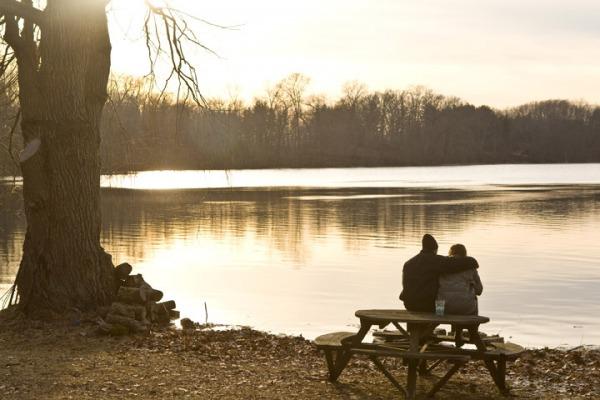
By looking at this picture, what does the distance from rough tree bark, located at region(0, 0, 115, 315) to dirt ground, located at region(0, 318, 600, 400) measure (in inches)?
27.9

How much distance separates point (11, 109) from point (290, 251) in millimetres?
11688

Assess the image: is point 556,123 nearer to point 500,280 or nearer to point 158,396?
point 500,280

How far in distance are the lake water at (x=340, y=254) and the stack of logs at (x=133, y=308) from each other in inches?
106

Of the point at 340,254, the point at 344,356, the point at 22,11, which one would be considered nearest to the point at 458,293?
the point at 344,356

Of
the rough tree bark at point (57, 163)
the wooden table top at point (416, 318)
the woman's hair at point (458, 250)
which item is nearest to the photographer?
the wooden table top at point (416, 318)

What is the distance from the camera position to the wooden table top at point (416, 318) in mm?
8430

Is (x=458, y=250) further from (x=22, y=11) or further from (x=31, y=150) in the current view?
(x=22, y=11)

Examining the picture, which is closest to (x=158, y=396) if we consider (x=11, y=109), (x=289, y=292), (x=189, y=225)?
(x=289, y=292)

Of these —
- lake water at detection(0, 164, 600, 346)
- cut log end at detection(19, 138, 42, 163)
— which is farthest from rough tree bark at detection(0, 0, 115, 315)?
lake water at detection(0, 164, 600, 346)

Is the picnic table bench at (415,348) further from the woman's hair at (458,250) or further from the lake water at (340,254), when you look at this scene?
the lake water at (340,254)

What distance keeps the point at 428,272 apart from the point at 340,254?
2071 centimetres

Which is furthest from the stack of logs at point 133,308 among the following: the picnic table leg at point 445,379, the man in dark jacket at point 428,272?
the picnic table leg at point 445,379

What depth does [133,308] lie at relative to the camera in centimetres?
1306

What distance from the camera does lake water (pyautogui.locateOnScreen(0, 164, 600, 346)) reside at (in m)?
18.3
